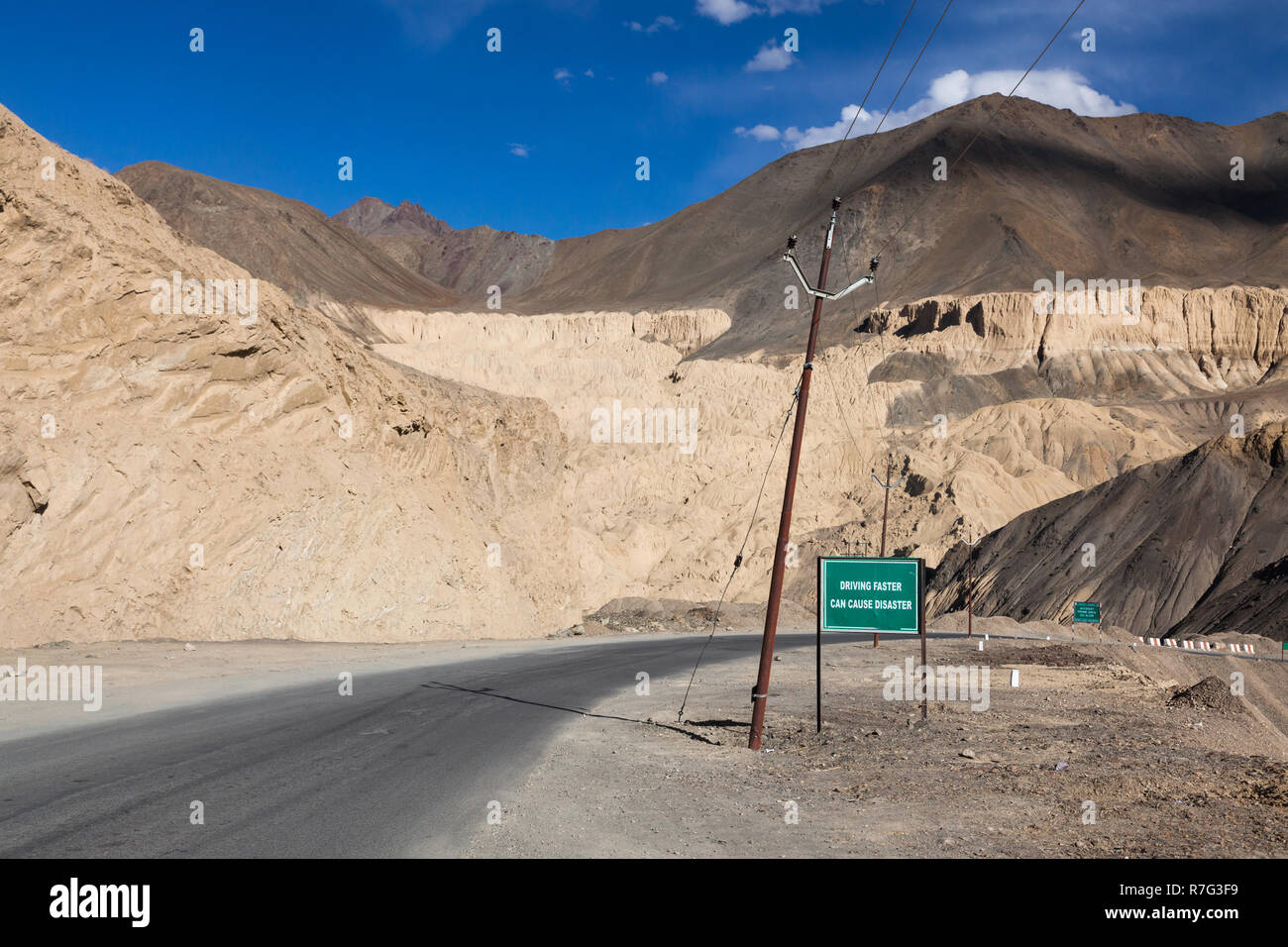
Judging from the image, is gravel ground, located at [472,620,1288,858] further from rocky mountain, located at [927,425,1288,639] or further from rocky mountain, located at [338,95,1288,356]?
rocky mountain, located at [338,95,1288,356]

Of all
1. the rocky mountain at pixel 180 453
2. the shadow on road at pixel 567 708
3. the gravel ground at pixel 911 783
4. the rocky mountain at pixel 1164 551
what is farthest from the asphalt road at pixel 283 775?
the rocky mountain at pixel 1164 551

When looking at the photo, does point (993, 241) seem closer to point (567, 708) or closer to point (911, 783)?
point (567, 708)

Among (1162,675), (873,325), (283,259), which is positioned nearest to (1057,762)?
(1162,675)

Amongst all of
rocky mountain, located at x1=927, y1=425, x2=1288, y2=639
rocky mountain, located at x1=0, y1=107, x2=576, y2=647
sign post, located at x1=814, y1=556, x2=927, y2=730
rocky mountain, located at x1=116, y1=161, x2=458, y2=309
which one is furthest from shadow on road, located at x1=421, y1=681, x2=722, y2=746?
rocky mountain, located at x1=116, y1=161, x2=458, y2=309

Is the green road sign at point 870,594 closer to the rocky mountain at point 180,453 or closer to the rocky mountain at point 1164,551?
the rocky mountain at point 180,453

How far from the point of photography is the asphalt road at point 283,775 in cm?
745

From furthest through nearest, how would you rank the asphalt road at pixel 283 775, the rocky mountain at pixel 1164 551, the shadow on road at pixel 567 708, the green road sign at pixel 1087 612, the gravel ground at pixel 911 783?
the rocky mountain at pixel 1164 551
the green road sign at pixel 1087 612
the shadow on road at pixel 567 708
the gravel ground at pixel 911 783
the asphalt road at pixel 283 775

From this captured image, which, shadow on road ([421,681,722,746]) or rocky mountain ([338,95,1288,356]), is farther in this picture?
rocky mountain ([338,95,1288,356])

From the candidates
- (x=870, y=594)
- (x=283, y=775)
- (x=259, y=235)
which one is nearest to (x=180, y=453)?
(x=283, y=775)

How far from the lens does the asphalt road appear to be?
7453 millimetres
